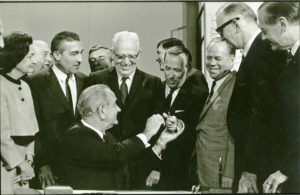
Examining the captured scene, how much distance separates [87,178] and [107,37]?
1226 millimetres

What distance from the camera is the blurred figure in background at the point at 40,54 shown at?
4.45 metres

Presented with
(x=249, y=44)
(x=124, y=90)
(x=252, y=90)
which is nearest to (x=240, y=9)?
(x=249, y=44)

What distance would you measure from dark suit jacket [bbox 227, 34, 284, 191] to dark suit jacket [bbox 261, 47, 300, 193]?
79mm

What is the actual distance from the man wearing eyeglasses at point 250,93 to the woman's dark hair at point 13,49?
1.80 metres

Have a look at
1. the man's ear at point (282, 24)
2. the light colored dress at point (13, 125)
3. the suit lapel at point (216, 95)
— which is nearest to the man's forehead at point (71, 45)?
the light colored dress at point (13, 125)

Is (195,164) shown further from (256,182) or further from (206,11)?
(206,11)

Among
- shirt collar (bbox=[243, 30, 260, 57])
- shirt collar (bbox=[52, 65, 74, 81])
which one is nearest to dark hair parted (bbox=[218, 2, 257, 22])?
shirt collar (bbox=[243, 30, 260, 57])

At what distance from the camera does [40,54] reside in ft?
14.6

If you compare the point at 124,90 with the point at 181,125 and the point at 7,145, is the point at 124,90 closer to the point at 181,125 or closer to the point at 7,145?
the point at 181,125

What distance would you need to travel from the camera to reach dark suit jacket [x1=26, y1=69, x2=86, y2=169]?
4.39 metres

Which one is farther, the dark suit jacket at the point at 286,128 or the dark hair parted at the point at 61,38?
the dark hair parted at the point at 61,38

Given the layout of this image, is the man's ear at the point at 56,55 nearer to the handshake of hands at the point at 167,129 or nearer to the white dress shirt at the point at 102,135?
the white dress shirt at the point at 102,135

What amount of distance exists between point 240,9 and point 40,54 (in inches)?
69.9

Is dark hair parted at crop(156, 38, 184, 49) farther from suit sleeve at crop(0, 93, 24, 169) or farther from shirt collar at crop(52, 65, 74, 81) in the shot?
suit sleeve at crop(0, 93, 24, 169)
